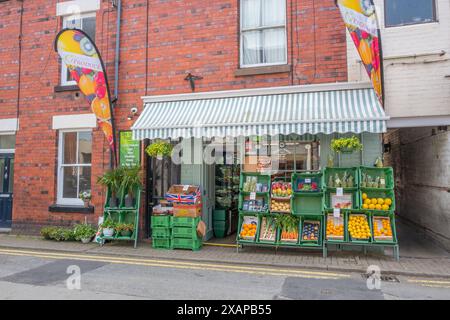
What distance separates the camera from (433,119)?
26.0ft

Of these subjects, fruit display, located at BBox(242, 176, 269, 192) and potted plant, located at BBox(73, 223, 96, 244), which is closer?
fruit display, located at BBox(242, 176, 269, 192)

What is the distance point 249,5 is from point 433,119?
5253 millimetres

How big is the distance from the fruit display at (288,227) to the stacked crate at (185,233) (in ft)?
6.33

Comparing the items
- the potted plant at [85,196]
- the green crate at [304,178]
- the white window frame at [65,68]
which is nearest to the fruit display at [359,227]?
the green crate at [304,178]

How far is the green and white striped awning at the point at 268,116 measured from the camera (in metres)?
7.27

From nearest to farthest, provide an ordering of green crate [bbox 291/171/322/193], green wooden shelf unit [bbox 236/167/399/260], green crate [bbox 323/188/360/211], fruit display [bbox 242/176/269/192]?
green wooden shelf unit [bbox 236/167/399/260]
green crate [bbox 323/188/360/211]
green crate [bbox 291/171/322/193]
fruit display [bbox 242/176/269/192]

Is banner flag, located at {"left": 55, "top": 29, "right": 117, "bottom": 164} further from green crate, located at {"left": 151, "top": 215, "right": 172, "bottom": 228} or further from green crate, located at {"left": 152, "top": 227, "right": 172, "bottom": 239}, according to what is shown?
green crate, located at {"left": 152, "top": 227, "right": 172, "bottom": 239}

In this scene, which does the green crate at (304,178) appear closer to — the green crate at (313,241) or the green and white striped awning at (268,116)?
the green crate at (313,241)

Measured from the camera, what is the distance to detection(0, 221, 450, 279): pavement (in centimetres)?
672

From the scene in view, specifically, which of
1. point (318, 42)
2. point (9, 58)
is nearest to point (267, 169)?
point (318, 42)

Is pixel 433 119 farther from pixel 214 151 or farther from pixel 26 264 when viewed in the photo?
pixel 26 264

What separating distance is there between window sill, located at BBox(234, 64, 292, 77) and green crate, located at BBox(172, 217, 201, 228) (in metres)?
3.73

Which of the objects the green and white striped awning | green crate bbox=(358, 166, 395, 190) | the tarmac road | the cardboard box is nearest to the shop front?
the green and white striped awning
